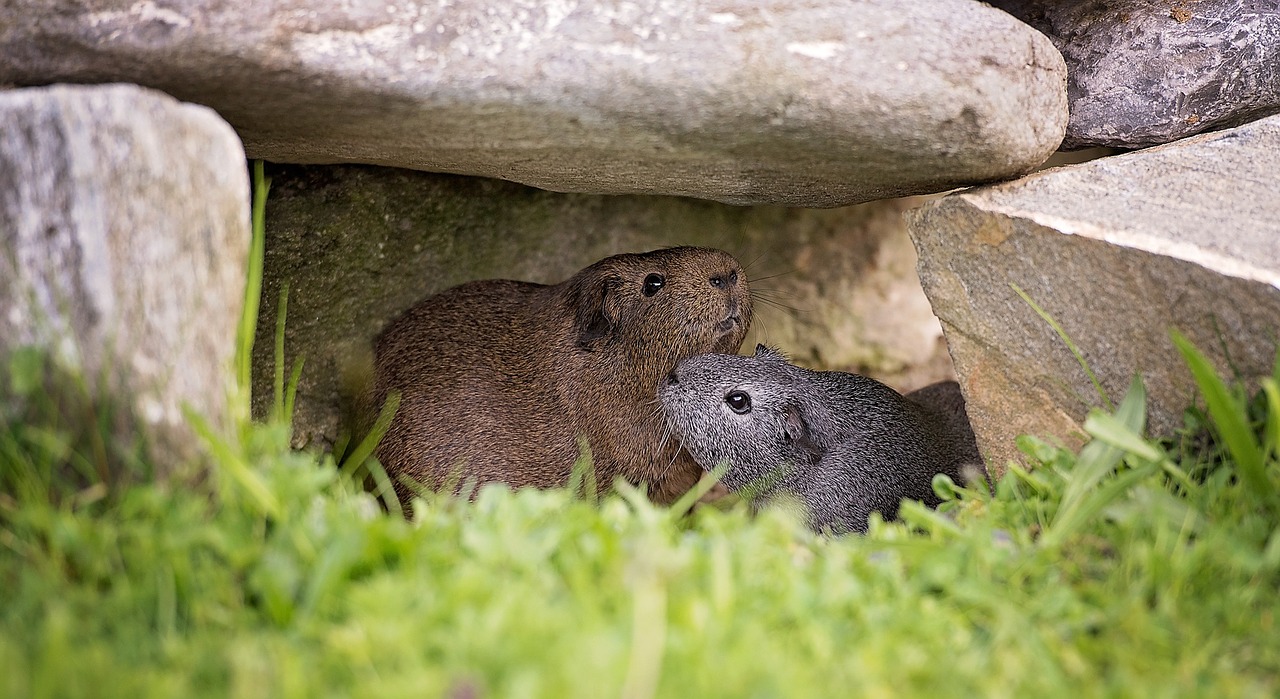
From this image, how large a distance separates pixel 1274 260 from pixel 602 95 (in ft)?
7.17

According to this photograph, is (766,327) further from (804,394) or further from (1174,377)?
(1174,377)

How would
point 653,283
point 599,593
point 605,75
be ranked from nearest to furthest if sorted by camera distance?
1. point 599,593
2. point 605,75
3. point 653,283

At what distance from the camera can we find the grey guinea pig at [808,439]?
4.46 metres

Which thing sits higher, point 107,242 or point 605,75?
point 605,75

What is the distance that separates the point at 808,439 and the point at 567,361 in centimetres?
125

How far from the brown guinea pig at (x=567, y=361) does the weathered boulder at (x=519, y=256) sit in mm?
288

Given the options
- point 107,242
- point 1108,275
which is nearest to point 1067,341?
point 1108,275

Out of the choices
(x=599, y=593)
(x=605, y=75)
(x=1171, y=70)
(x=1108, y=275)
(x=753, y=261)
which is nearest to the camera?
(x=599, y=593)

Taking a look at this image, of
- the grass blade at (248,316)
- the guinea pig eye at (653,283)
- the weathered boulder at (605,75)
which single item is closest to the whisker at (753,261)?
the guinea pig eye at (653,283)

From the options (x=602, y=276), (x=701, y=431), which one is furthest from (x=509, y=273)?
(x=701, y=431)

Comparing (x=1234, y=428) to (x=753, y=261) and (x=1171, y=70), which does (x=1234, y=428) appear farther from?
(x=753, y=261)

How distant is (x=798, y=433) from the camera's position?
4.62m

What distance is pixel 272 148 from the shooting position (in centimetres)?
382

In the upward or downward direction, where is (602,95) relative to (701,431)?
Answer: upward
